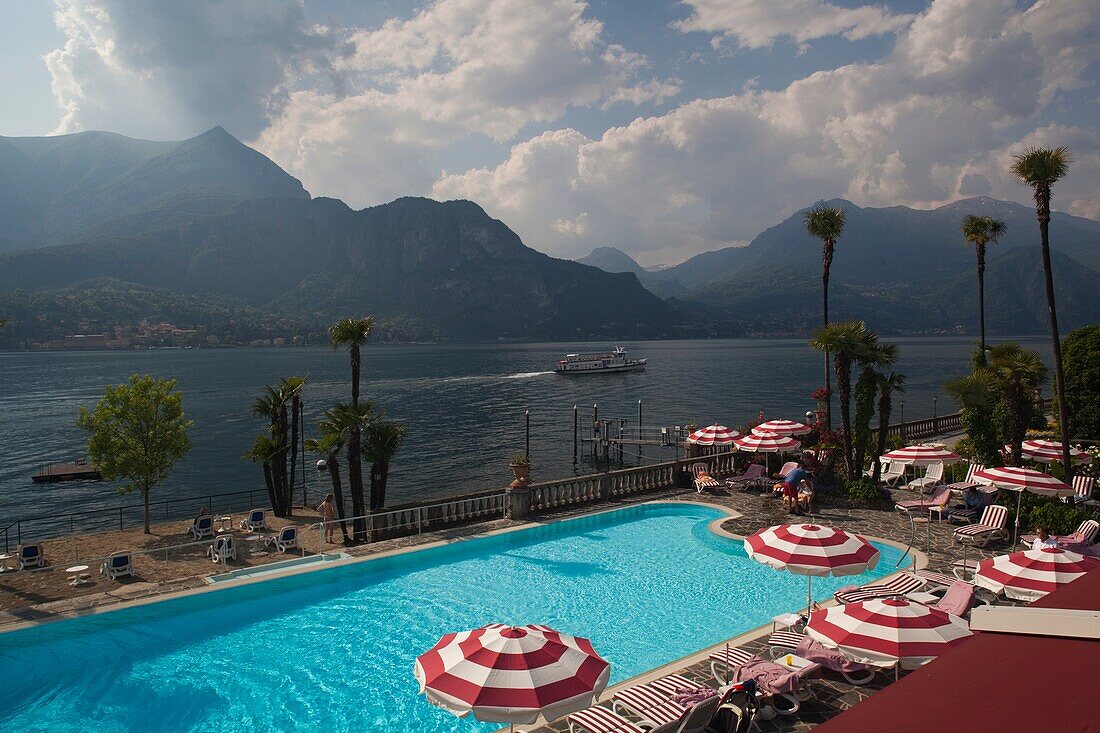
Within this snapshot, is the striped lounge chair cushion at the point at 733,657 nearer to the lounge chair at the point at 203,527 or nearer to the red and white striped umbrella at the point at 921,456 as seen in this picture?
the red and white striped umbrella at the point at 921,456

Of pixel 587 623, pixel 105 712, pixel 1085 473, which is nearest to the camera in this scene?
pixel 105 712

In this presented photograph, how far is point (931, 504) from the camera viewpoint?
64.8ft

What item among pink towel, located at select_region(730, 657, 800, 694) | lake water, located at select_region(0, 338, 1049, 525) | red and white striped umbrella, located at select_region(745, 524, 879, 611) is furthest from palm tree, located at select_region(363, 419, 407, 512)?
lake water, located at select_region(0, 338, 1049, 525)

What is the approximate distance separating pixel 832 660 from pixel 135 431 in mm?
26184

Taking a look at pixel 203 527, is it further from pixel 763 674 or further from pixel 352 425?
pixel 763 674

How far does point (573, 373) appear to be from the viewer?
130875 millimetres

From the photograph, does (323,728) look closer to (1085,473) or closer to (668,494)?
→ (668,494)

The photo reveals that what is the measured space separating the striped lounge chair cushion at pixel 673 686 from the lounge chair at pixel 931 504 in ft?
45.2

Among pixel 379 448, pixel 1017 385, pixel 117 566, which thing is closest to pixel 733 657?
pixel 379 448

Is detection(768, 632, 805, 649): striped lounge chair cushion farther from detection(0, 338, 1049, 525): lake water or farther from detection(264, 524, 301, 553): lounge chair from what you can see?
detection(0, 338, 1049, 525): lake water

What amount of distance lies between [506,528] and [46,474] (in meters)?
48.3

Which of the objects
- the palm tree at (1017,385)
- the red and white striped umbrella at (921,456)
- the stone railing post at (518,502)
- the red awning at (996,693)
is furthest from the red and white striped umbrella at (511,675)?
the palm tree at (1017,385)

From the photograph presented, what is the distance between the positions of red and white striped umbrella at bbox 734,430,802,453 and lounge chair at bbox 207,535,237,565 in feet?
Answer: 58.7

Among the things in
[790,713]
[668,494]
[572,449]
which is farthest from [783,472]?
[572,449]
